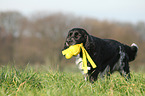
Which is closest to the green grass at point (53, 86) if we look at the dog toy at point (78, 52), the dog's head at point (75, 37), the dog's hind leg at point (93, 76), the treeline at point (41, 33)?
the dog's hind leg at point (93, 76)

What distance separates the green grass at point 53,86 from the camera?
3383 mm

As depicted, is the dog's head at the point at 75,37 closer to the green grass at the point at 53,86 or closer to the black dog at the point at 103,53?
the black dog at the point at 103,53

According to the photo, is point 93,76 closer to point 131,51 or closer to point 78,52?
point 78,52

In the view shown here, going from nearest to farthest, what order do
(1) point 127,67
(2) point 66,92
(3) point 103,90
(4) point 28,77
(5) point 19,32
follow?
(2) point 66,92
(3) point 103,90
(4) point 28,77
(1) point 127,67
(5) point 19,32

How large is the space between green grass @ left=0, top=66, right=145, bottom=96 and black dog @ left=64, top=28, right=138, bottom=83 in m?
0.48

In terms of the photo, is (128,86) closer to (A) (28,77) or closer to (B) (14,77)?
(A) (28,77)

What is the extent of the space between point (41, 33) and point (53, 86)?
24134 mm

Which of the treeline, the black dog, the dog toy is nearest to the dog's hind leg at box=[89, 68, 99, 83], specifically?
the black dog

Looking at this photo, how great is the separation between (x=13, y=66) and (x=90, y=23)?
85.3 feet

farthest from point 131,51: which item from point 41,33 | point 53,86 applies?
point 41,33

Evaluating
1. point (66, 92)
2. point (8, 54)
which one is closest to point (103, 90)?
point (66, 92)

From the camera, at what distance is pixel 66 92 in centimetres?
330

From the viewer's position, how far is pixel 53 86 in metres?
3.72

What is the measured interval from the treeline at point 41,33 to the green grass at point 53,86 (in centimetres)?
1914
